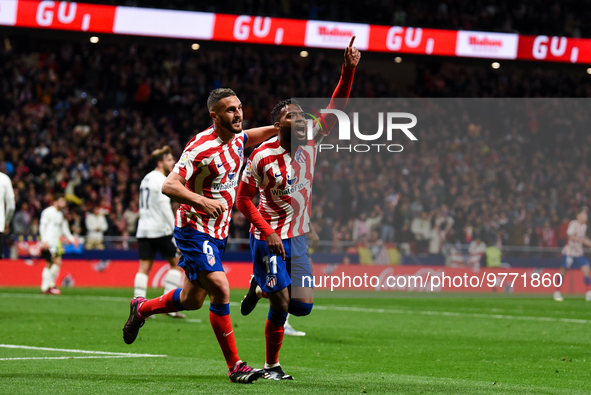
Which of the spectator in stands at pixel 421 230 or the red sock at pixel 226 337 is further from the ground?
the spectator in stands at pixel 421 230

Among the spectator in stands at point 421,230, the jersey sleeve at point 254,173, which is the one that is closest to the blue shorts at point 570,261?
the spectator in stands at point 421,230

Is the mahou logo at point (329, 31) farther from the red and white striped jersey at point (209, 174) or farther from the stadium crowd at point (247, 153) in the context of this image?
the red and white striped jersey at point (209, 174)

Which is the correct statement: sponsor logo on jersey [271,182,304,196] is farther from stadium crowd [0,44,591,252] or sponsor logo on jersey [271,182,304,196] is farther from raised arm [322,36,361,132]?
stadium crowd [0,44,591,252]

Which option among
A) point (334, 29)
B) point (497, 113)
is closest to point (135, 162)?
point (334, 29)

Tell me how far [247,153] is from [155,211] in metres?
13.5

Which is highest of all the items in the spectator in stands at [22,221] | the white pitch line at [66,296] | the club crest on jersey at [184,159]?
the club crest on jersey at [184,159]

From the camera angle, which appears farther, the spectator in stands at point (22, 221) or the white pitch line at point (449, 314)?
the spectator in stands at point (22, 221)

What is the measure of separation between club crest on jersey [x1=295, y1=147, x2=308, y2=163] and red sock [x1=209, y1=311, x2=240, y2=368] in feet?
4.72

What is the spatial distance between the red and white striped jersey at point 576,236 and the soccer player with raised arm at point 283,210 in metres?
13.9

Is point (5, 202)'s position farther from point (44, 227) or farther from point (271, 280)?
point (271, 280)

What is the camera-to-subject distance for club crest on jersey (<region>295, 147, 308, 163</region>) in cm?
677

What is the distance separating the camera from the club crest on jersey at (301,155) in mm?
6766

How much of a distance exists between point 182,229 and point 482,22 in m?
26.1

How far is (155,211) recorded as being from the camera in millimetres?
12133
